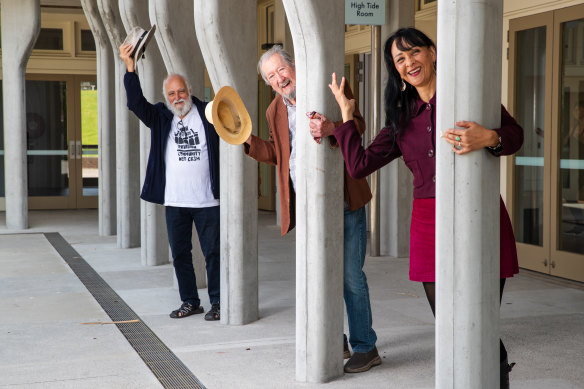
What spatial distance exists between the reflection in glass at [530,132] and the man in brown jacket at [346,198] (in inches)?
168

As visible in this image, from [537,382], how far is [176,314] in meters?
3.03

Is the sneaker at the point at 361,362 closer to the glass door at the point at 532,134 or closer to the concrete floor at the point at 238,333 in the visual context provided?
the concrete floor at the point at 238,333

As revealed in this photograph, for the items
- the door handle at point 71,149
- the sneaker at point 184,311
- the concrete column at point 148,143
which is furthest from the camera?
the door handle at point 71,149

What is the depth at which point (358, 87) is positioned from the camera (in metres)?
12.7

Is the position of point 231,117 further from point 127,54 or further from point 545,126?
point 545,126

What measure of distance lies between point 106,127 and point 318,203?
854 cm

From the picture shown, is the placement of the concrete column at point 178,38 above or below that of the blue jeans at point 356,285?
above

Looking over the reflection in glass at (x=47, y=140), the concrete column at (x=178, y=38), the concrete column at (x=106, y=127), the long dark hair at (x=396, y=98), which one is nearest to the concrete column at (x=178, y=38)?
the concrete column at (x=178, y=38)

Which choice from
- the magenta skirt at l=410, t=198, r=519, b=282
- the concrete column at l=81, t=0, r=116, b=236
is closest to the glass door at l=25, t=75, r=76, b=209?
the concrete column at l=81, t=0, r=116, b=236

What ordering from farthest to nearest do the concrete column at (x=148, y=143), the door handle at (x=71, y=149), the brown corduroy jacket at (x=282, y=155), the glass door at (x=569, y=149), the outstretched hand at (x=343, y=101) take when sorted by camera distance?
the door handle at (x=71, y=149), the concrete column at (x=148, y=143), the glass door at (x=569, y=149), the brown corduroy jacket at (x=282, y=155), the outstretched hand at (x=343, y=101)

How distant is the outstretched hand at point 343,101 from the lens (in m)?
4.29

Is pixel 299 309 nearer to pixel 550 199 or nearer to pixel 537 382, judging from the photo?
pixel 537 382

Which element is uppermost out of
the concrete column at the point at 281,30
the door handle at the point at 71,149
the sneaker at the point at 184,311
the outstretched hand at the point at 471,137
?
the concrete column at the point at 281,30

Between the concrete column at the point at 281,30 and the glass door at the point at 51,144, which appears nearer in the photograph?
the concrete column at the point at 281,30
